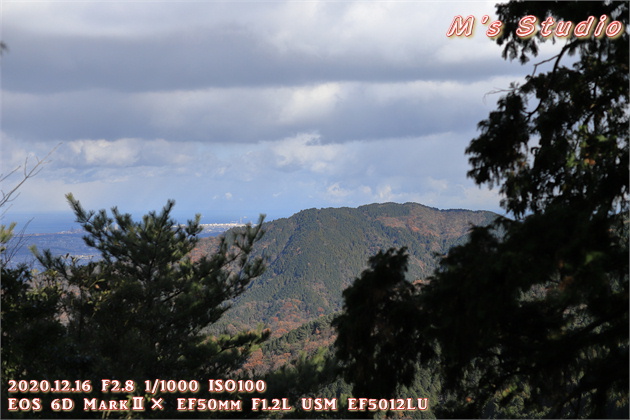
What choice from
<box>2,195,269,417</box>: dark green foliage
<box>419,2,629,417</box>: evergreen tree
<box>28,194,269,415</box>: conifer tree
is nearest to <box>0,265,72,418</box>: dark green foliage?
<box>2,195,269,417</box>: dark green foliage

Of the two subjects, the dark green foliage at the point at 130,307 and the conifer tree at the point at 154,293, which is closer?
the dark green foliage at the point at 130,307

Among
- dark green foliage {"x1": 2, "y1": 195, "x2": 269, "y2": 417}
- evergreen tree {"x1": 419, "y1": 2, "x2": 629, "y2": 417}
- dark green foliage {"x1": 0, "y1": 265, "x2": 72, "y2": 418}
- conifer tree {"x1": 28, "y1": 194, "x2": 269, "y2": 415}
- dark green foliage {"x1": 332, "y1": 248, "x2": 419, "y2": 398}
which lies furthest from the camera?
conifer tree {"x1": 28, "y1": 194, "x2": 269, "y2": 415}

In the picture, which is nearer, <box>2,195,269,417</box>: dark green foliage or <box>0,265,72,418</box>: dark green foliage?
<box>0,265,72,418</box>: dark green foliage

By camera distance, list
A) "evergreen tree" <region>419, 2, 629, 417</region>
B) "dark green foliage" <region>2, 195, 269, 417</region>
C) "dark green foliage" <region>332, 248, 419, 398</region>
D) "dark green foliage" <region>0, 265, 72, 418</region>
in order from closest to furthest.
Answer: "evergreen tree" <region>419, 2, 629, 417</region> < "dark green foliage" <region>332, 248, 419, 398</region> < "dark green foliage" <region>0, 265, 72, 418</region> < "dark green foliage" <region>2, 195, 269, 417</region>

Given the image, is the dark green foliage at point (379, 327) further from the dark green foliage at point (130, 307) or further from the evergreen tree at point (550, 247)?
the dark green foliage at point (130, 307)

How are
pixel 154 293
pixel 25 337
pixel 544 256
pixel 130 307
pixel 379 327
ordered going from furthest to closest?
1. pixel 154 293
2. pixel 130 307
3. pixel 25 337
4. pixel 379 327
5. pixel 544 256

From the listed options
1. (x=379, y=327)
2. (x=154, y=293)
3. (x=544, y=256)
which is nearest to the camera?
(x=544, y=256)

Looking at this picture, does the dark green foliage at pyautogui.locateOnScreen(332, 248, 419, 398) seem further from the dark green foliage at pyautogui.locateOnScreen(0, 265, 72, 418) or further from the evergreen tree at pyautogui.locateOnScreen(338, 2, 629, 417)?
the dark green foliage at pyautogui.locateOnScreen(0, 265, 72, 418)

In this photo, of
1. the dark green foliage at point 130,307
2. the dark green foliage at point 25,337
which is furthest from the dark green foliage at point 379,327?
the dark green foliage at point 25,337

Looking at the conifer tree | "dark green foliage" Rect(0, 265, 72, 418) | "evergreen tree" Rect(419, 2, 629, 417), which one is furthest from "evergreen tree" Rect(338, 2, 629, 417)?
the conifer tree

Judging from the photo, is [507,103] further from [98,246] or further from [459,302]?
[98,246]

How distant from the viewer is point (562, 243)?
6293 mm

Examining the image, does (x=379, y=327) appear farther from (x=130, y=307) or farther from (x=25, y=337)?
(x=130, y=307)

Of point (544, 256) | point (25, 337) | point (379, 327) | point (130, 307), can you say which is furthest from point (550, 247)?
point (130, 307)
